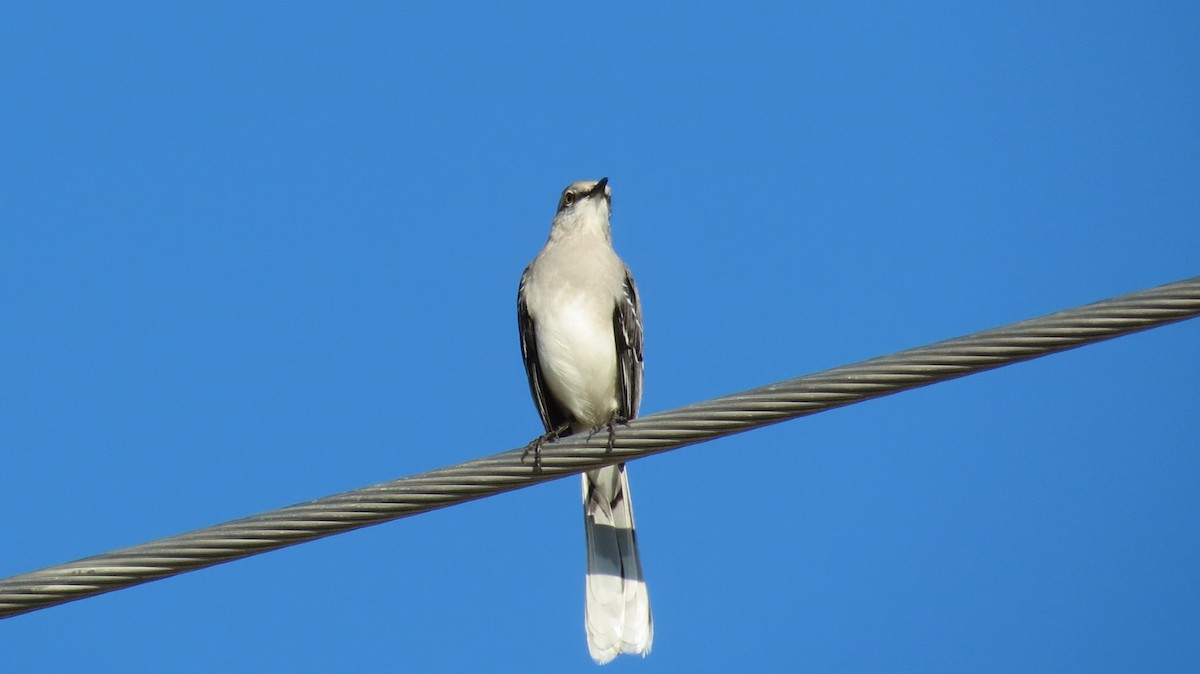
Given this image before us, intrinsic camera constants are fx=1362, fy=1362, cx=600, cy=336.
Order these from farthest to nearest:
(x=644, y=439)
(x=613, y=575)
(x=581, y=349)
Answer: (x=581, y=349) < (x=613, y=575) < (x=644, y=439)

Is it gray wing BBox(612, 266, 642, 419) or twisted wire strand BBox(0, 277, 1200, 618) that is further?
gray wing BBox(612, 266, 642, 419)

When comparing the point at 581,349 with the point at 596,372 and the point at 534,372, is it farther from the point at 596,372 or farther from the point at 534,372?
the point at 534,372

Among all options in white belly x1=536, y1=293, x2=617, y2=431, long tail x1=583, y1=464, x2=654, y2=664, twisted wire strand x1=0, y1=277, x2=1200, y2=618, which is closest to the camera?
twisted wire strand x1=0, y1=277, x2=1200, y2=618

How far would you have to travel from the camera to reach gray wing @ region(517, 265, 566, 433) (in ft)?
26.0

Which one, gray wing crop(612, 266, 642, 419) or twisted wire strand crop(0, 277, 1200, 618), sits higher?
gray wing crop(612, 266, 642, 419)

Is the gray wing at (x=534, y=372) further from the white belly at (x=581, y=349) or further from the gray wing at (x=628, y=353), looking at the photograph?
the gray wing at (x=628, y=353)

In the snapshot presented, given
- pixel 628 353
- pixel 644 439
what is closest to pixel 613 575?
pixel 628 353

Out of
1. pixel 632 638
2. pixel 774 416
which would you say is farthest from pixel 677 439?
pixel 632 638

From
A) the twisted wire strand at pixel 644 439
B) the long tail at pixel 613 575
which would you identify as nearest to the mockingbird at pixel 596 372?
the long tail at pixel 613 575

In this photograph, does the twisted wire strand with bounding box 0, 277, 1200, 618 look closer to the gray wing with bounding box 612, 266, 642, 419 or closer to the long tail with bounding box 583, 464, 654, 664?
the long tail with bounding box 583, 464, 654, 664

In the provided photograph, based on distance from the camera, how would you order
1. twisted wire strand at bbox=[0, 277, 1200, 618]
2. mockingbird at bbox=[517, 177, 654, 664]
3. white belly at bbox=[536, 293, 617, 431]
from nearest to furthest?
twisted wire strand at bbox=[0, 277, 1200, 618] → mockingbird at bbox=[517, 177, 654, 664] → white belly at bbox=[536, 293, 617, 431]

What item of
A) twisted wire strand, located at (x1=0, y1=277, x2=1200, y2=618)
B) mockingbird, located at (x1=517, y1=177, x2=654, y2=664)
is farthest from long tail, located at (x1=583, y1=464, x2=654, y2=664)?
twisted wire strand, located at (x1=0, y1=277, x2=1200, y2=618)

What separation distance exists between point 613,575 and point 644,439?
292 cm

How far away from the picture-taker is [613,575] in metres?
7.48
